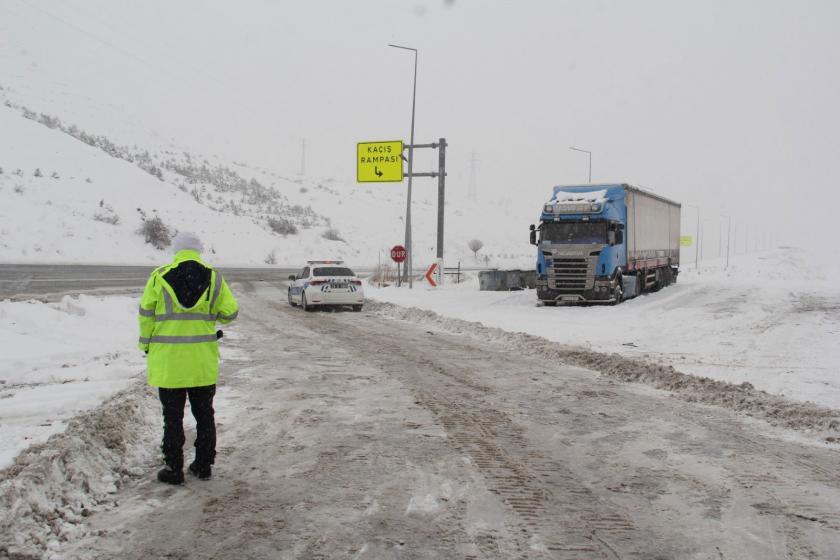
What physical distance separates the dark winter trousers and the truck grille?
59.0 ft

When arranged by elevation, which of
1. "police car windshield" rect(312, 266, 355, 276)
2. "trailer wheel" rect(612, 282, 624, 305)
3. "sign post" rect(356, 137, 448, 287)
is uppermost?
"sign post" rect(356, 137, 448, 287)

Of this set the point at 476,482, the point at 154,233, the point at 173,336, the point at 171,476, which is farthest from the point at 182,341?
the point at 154,233

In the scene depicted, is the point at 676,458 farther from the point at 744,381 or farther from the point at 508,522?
the point at 744,381

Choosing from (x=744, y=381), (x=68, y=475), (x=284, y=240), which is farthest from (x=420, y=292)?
(x=284, y=240)

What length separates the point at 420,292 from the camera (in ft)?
92.4

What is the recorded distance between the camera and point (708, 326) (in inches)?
683

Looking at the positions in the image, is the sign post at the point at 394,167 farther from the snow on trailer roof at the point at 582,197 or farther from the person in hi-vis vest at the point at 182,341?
the person in hi-vis vest at the point at 182,341

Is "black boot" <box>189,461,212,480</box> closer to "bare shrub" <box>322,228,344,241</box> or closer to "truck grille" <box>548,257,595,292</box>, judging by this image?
"truck grille" <box>548,257,595,292</box>

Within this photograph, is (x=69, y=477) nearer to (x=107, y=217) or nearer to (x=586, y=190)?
(x=586, y=190)

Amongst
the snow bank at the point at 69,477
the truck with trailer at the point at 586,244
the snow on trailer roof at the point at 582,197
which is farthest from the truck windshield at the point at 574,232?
the snow bank at the point at 69,477

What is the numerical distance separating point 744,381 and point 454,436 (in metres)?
5.19

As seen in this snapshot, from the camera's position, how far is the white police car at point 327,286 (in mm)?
21453

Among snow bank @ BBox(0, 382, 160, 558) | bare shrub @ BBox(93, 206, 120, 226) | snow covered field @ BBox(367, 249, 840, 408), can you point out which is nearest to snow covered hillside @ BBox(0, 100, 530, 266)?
bare shrub @ BBox(93, 206, 120, 226)

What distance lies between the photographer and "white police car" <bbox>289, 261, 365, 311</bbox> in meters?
21.5
